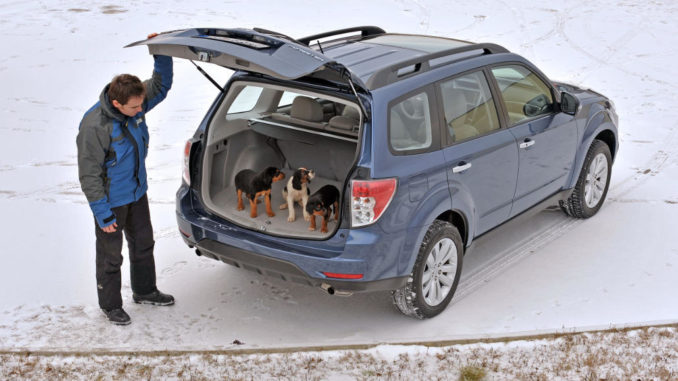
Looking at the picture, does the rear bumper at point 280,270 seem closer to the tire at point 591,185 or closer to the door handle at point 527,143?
the door handle at point 527,143

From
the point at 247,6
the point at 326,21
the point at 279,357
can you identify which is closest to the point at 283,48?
the point at 279,357

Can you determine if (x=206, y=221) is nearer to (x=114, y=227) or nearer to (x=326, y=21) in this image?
(x=114, y=227)

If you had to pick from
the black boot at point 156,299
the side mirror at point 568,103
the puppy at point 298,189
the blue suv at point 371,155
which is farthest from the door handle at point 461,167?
the black boot at point 156,299

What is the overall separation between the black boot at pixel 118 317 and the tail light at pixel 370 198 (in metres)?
1.72

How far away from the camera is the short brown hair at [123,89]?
4.75 m

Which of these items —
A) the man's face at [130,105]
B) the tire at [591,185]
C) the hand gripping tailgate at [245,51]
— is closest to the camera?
the hand gripping tailgate at [245,51]

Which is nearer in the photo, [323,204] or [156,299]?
[323,204]

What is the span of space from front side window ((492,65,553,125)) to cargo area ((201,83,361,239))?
1.11 metres

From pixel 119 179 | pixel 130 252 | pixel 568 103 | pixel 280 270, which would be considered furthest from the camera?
pixel 568 103

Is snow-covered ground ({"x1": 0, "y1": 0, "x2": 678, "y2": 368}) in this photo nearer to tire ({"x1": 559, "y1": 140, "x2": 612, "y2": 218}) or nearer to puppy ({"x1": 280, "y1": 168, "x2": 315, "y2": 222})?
tire ({"x1": 559, "y1": 140, "x2": 612, "y2": 218})

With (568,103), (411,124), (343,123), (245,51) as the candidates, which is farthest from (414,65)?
(568,103)

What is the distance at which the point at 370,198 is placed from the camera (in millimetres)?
4605

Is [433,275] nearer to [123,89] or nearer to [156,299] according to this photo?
[156,299]

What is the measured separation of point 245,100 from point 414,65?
1.33 m
